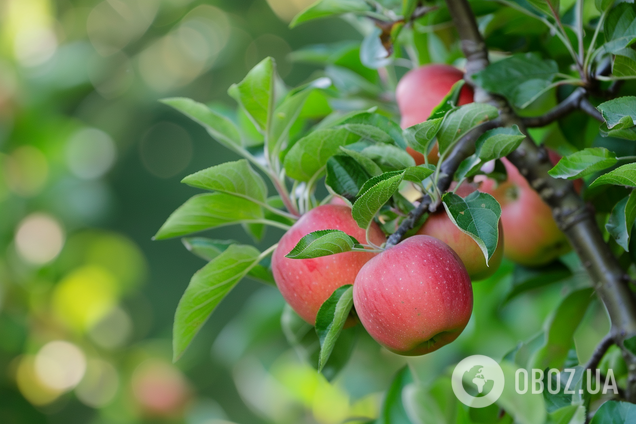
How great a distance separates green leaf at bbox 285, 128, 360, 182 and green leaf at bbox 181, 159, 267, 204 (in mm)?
26

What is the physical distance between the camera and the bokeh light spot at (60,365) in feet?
4.05

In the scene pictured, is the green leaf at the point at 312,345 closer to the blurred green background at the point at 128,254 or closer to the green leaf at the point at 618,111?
the blurred green background at the point at 128,254

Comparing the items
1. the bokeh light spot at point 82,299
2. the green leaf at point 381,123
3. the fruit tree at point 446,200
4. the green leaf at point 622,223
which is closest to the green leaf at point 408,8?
the fruit tree at point 446,200

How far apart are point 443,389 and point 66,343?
3.44 ft

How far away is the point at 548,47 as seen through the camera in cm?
49

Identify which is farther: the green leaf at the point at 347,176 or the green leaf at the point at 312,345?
the green leaf at the point at 312,345

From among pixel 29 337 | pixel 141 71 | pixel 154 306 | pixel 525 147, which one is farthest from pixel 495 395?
pixel 154 306

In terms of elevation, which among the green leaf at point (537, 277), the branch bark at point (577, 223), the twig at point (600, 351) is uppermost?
the branch bark at point (577, 223)

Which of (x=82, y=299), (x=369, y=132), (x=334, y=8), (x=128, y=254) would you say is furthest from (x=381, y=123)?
(x=128, y=254)

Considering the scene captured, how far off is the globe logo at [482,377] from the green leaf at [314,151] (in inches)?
7.5

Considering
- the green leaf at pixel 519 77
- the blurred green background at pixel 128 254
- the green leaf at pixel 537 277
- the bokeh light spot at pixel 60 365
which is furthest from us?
the bokeh light spot at pixel 60 365

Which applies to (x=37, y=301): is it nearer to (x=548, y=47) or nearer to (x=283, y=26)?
(x=548, y=47)

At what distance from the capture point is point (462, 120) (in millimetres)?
343

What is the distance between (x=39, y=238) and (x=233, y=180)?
3.53ft
